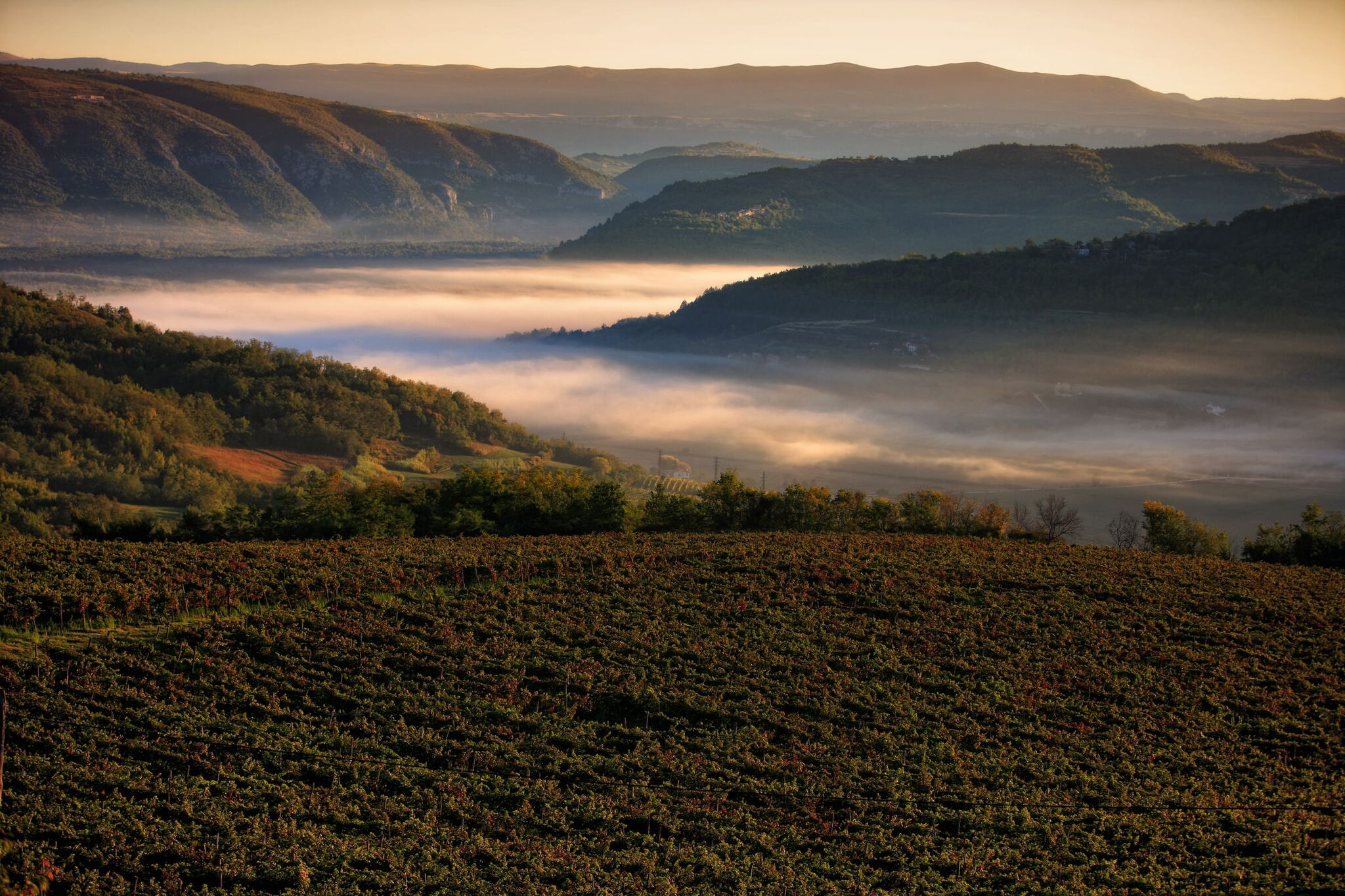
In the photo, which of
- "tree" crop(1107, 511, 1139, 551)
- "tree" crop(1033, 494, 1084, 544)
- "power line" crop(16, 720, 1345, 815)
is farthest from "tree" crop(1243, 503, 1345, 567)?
"power line" crop(16, 720, 1345, 815)

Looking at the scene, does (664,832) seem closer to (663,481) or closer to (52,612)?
(52,612)

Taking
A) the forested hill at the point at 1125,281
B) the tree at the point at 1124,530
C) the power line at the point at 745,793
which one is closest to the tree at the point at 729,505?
the tree at the point at 1124,530

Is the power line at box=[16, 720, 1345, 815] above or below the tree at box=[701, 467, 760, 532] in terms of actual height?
below

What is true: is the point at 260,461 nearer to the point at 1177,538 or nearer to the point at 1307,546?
the point at 1177,538

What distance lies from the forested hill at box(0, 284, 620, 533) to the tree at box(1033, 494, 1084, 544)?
5034 centimetres

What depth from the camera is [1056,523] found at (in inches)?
2896

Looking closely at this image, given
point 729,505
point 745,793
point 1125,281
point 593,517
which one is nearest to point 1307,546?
point 729,505

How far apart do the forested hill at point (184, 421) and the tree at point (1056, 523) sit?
50.3 meters

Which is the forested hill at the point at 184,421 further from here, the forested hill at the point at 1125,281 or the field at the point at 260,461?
the forested hill at the point at 1125,281

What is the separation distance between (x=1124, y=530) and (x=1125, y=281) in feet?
296

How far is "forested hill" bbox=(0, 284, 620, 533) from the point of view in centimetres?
10281

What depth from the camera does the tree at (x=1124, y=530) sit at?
77.1 metres

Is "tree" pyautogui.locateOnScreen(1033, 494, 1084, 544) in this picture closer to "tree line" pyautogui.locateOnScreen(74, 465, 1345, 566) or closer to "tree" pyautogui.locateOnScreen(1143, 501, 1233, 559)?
"tree line" pyautogui.locateOnScreen(74, 465, 1345, 566)

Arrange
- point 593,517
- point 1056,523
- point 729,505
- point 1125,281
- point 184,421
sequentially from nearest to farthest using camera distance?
point 593,517, point 729,505, point 1056,523, point 184,421, point 1125,281
